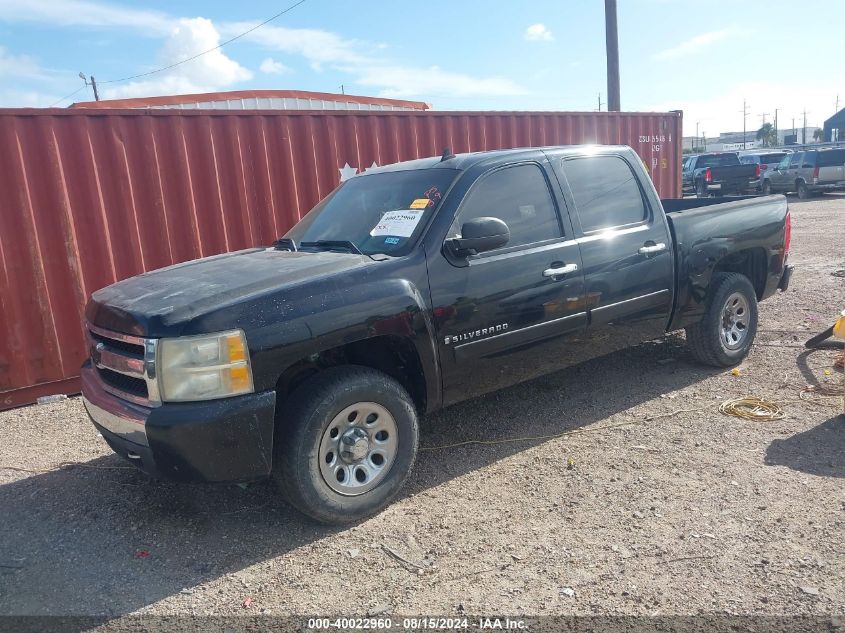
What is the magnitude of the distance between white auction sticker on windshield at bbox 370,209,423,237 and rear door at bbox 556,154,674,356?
1160mm

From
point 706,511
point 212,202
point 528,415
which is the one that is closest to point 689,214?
point 528,415

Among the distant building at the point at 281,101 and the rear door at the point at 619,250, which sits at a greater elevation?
the distant building at the point at 281,101

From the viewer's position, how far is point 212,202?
7043 millimetres

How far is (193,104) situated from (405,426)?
11.8m

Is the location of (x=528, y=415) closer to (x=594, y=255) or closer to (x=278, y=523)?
(x=594, y=255)

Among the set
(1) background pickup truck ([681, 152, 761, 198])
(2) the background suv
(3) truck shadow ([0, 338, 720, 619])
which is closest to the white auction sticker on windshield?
(3) truck shadow ([0, 338, 720, 619])

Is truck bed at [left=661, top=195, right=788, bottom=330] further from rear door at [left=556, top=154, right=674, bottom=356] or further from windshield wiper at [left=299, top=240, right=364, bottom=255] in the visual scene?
windshield wiper at [left=299, top=240, right=364, bottom=255]

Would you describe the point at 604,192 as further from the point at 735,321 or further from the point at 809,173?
the point at 809,173

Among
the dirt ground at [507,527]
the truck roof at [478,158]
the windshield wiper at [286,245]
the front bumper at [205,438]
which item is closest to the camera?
the dirt ground at [507,527]

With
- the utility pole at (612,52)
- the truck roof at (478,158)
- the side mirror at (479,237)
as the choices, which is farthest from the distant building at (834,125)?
the side mirror at (479,237)

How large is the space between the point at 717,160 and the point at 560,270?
26.6m

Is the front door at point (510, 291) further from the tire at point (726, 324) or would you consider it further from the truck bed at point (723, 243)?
the tire at point (726, 324)

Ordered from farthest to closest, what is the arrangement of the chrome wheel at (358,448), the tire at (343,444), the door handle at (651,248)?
the door handle at (651,248), the chrome wheel at (358,448), the tire at (343,444)

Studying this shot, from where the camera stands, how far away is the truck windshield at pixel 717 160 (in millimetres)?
27172
